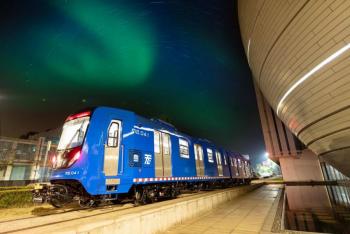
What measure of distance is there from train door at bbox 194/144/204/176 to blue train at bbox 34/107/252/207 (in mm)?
2344

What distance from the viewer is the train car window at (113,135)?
20.4ft

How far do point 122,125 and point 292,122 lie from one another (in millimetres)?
11323

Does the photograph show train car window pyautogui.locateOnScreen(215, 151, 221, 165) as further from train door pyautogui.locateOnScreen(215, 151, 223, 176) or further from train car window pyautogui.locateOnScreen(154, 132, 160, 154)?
train car window pyautogui.locateOnScreen(154, 132, 160, 154)

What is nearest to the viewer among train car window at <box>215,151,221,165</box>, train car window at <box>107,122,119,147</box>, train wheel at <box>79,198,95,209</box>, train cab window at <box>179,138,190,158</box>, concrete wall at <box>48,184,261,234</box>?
concrete wall at <box>48,184,261,234</box>

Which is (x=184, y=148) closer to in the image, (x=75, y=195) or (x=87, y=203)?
(x=87, y=203)

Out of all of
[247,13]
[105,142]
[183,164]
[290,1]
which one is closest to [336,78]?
[290,1]

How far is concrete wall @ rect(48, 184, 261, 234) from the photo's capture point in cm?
348

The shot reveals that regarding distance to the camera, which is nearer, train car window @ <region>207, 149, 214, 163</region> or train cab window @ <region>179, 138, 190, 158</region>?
train cab window @ <region>179, 138, 190, 158</region>

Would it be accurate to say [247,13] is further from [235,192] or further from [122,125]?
[235,192]

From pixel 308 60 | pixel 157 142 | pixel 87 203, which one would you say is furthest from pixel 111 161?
pixel 308 60

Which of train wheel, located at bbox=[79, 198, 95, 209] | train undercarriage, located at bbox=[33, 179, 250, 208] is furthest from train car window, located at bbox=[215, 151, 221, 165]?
train wheel, located at bbox=[79, 198, 95, 209]

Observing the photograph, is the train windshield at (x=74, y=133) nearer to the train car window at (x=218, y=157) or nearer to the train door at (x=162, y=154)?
the train door at (x=162, y=154)

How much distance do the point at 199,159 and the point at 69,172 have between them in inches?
308

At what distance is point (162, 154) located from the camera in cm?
827
